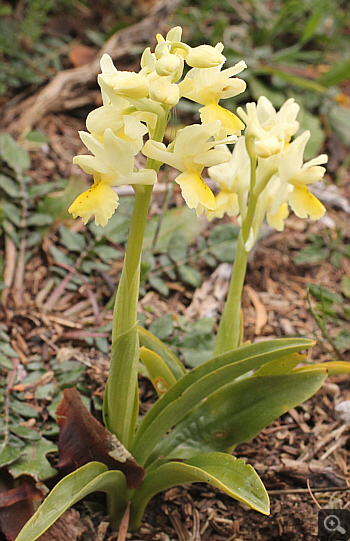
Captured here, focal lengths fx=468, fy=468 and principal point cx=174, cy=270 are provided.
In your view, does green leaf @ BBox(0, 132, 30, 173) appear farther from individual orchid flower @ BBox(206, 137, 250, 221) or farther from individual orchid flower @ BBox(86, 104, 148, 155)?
individual orchid flower @ BBox(86, 104, 148, 155)

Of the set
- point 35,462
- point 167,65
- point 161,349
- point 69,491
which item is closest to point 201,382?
point 161,349

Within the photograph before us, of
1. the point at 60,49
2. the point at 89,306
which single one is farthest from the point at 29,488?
the point at 60,49

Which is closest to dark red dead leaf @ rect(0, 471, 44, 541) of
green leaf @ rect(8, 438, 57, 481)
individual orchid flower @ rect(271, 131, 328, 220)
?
green leaf @ rect(8, 438, 57, 481)

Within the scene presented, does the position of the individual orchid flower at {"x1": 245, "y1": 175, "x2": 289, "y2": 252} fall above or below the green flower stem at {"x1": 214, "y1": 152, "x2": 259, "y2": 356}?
above

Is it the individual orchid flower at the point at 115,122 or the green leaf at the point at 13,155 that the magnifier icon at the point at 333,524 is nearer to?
the individual orchid flower at the point at 115,122

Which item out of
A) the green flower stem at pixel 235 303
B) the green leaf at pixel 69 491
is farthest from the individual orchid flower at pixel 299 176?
the green leaf at pixel 69 491

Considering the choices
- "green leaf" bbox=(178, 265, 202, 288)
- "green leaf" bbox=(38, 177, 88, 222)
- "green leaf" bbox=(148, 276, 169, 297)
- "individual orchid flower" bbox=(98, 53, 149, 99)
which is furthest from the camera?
"green leaf" bbox=(38, 177, 88, 222)
